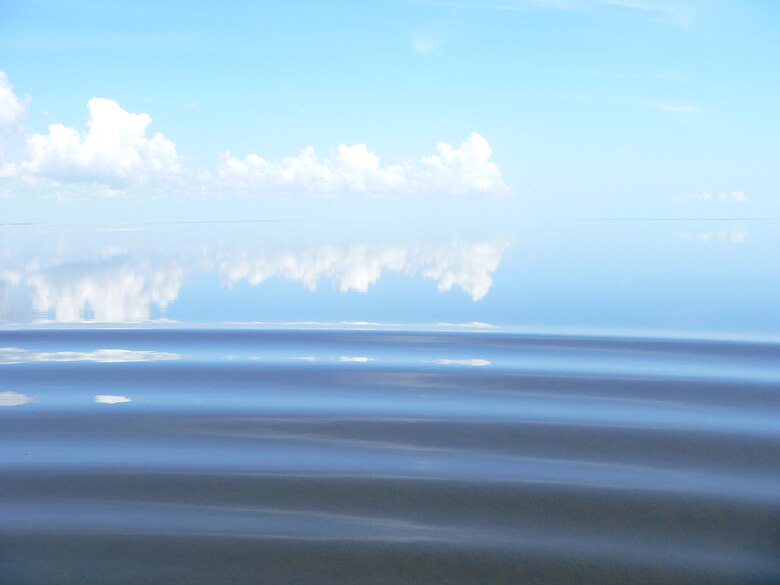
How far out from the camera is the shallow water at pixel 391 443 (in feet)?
18.6

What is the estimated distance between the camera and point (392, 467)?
7285mm

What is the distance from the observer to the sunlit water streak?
5625mm

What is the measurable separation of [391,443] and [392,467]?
2.18ft

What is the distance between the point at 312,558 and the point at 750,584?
2615mm

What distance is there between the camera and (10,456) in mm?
7594

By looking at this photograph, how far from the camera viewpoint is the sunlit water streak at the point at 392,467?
5625 mm

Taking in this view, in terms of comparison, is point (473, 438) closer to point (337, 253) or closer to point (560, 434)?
point (560, 434)

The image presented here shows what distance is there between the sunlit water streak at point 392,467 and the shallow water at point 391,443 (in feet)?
0.08

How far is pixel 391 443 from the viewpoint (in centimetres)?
795

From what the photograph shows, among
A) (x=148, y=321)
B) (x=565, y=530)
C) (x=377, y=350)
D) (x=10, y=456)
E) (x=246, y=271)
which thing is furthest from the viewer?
(x=246, y=271)

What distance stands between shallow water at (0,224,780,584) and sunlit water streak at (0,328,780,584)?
3 centimetres

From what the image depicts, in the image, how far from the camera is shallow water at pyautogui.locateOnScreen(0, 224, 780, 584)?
5.68 metres

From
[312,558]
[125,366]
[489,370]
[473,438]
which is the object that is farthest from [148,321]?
[312,558]

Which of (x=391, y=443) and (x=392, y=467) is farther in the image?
(x=391, y=443)
